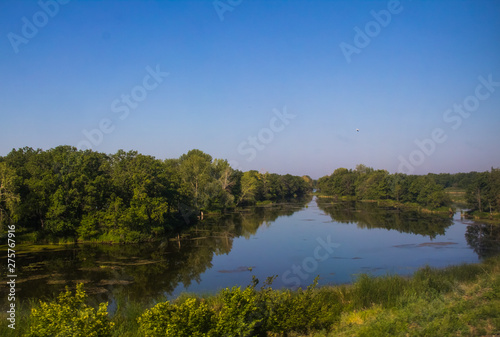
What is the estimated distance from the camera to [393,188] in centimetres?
6981

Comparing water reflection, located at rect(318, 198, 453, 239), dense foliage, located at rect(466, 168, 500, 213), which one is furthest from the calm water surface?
dense foliage, located at rect(466, 168, 500, 213)

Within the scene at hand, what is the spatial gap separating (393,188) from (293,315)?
67.1m

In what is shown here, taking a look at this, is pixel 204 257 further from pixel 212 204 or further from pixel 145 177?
pixel 212 204

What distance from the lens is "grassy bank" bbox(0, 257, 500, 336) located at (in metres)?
6.88

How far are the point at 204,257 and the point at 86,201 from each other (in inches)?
473

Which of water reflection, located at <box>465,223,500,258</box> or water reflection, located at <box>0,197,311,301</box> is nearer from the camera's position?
water reflection, located at <box>0,197,311,301</box>

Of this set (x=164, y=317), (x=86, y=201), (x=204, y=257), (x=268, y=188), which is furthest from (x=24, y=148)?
(x=268, y=188)

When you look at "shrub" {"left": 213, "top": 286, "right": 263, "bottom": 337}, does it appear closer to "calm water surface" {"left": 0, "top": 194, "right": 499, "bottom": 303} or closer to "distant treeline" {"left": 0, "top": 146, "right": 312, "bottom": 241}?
"calm water surface" {"left": 0, "top": 194, "right": 499, "bottom": 303}

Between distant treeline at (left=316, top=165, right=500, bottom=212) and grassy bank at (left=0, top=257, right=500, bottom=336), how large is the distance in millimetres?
39585

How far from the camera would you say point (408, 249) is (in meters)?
27.4

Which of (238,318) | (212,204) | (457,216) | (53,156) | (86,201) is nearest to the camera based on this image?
(238,318)

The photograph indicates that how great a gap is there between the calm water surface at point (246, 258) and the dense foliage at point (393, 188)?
685 inches

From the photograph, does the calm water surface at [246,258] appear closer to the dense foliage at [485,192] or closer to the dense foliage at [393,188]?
the dense foliage at [485,192]

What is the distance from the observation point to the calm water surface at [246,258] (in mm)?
18547
